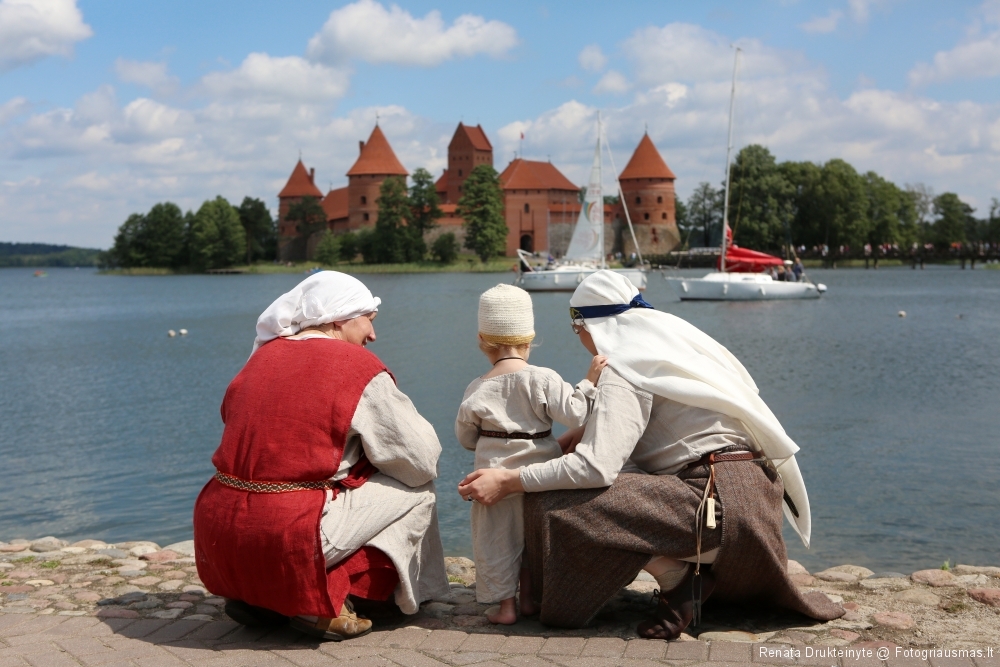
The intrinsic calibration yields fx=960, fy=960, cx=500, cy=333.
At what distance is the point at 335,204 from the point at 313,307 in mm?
95003

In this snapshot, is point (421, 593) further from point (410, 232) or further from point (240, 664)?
point (410, 232)

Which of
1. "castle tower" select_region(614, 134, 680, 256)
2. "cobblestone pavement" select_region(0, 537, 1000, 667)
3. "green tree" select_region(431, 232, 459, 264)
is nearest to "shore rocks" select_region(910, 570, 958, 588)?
"cobblestone pavement" select_region(0, 537, 1000, 667)

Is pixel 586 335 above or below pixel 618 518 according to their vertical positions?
above

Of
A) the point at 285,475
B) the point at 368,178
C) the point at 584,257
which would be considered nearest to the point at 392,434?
the point at 285,475

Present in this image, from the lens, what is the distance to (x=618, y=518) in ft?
9.85

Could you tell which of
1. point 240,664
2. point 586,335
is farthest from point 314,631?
point 586,335

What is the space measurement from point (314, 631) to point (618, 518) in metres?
1.00

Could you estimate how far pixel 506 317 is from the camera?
3.16m

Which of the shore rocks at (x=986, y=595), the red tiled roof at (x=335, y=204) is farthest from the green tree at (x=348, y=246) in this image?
the shore rocks at (x=986, y=595)

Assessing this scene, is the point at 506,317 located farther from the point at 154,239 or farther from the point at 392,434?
the point at 154,239

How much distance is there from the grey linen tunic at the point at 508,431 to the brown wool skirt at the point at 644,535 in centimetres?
12

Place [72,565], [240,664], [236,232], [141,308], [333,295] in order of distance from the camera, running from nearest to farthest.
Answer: [240,664]
[333,295]
[72,565]
[141,308]
[236,232]

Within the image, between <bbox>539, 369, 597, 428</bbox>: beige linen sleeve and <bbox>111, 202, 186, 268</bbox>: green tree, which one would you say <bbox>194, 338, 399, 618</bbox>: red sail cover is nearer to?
<bbox>539, 369, 597, 428</bbox>: beige linen sleeve

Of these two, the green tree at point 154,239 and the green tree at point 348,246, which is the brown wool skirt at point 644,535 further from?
the green tree at point 154,239
